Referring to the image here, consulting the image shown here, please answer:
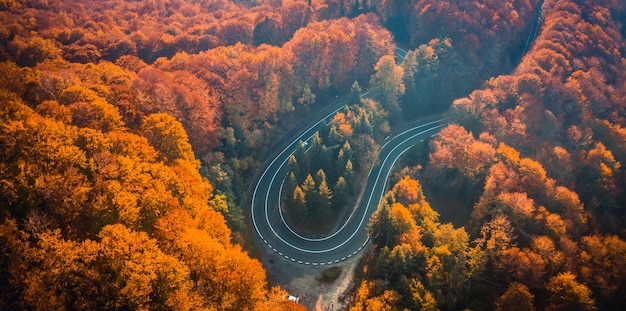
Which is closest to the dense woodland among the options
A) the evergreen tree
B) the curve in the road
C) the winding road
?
the evergreen tree

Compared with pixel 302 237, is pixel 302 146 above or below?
above

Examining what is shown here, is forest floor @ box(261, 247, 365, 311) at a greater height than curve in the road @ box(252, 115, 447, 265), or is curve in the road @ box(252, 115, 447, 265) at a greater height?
curve in the road @ box(252, 115, 447, 265)

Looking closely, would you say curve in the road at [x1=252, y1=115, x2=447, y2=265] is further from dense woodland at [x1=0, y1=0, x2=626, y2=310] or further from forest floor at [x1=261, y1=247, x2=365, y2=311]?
dense woodland at [x1=0, y1=0, x2=626, y2=310]

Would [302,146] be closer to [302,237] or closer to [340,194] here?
[340,194]

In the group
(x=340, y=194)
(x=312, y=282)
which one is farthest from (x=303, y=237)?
(x=340, y=194)

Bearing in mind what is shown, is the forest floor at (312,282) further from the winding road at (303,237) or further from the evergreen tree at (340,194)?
the evergreen tree at (340,194)
